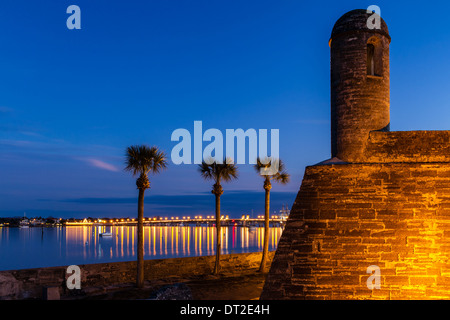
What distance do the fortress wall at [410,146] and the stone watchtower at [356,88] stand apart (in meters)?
0.68

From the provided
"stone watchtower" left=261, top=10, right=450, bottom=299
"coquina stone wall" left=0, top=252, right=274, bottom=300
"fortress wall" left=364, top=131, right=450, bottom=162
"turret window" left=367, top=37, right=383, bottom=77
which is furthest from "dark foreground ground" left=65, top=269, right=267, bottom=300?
"turret window" left=367, top=37, right=383, bottom=77

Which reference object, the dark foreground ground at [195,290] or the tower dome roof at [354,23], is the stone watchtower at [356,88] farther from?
the dark foreground ground at [195,290]

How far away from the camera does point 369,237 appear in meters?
8.09

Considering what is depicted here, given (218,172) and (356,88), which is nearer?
(356,88)

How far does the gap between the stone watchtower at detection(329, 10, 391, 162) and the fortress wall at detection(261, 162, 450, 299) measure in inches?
91.0

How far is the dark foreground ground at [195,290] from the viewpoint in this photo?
37.7 feet

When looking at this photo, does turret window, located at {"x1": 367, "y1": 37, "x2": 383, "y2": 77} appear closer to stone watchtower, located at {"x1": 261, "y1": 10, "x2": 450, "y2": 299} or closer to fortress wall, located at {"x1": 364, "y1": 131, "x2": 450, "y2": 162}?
fortress wall, located at {"x1": 364, "y1": 131, "x2": 450, "y2": 162}

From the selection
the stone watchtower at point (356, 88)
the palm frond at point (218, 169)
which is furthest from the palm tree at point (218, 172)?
the stone watchtower at point (356, 88)

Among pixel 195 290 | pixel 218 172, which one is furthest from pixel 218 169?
pixel 195 290

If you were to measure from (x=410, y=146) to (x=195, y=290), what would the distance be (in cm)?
982

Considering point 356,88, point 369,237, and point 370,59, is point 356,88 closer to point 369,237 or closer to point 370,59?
point 370,59

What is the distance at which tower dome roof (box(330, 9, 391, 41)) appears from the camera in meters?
10.9

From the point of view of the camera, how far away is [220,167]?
71.1 ft
